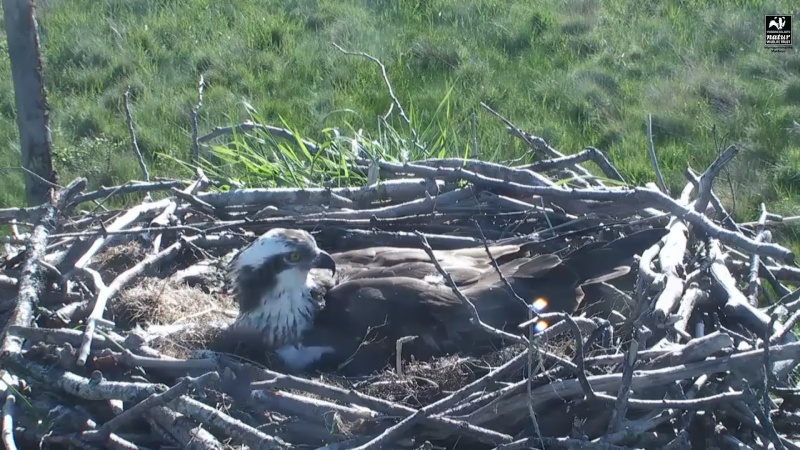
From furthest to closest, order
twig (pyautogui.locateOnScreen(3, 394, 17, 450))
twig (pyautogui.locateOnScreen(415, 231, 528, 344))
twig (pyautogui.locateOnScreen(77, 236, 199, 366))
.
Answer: twig (pyautogui.locateOnScreen(77, 236, 199, 366)) → twig (pyautogui.locateOnScreen(3, 394, 17, 450)) → twig (pyautogui.locateOnScreen(415, 231, 528, 344))

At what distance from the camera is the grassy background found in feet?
25.0

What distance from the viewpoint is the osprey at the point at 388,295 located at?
161 inches

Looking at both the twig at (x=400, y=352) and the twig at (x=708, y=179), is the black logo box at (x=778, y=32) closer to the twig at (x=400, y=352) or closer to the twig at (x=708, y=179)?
the twig at (x=708, y=179)

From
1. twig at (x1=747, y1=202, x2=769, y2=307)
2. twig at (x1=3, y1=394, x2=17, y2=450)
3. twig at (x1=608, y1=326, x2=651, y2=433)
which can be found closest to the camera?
twig at (x1=608, y1=326, x2=651, y2=433)

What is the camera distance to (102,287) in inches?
167

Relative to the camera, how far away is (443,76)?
8.55m

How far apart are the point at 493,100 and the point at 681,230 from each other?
4.06 m

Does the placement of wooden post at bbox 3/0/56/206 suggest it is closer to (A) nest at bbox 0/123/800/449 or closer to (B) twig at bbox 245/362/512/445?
(A) nest at bbox 0/123/800/449

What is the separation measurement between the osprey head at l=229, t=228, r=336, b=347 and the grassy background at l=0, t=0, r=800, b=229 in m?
2.59

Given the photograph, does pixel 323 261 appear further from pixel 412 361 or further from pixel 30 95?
pixel 30 95

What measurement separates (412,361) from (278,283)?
2.38ft

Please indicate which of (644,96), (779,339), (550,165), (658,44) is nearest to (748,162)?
(644,96)

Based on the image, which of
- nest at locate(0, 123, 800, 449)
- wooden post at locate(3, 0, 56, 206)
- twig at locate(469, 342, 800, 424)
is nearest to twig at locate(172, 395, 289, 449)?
nest at locate(0, 123, 800, 449)

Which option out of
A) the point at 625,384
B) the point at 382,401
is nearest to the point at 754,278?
the point at 625,384
